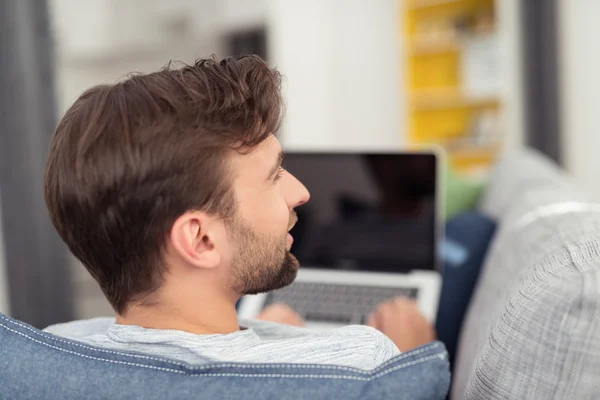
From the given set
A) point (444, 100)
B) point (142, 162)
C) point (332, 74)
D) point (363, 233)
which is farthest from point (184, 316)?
point (332, 74)

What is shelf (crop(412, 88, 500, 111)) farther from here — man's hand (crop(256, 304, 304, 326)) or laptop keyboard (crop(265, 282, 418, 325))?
man's hand (crop(256, 304, 304, 326))

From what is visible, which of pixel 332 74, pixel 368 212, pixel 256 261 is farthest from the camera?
pixel 332 74

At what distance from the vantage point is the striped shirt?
0.68m

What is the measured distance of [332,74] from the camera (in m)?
5.00

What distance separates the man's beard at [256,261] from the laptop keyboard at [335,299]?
2.24 ft

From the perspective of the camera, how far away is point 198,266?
77cm

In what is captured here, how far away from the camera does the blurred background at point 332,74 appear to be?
2.18 meters

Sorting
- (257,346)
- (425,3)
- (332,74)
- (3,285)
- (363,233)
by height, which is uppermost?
(425,3)

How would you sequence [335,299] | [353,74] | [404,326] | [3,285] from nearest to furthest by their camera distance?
1. [404,326]
2. [335,299]
3. [3,285]
4. [353,74]

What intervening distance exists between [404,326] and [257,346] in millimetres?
599

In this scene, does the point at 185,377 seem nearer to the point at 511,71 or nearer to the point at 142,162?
the point at 142,162

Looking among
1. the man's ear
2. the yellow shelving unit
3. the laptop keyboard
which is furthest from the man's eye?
the yellow shelving unit

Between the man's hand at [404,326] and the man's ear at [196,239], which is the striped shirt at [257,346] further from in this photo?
the man's hand at [404,326]

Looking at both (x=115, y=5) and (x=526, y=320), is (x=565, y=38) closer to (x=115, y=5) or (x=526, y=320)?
(x=115, y=5)
